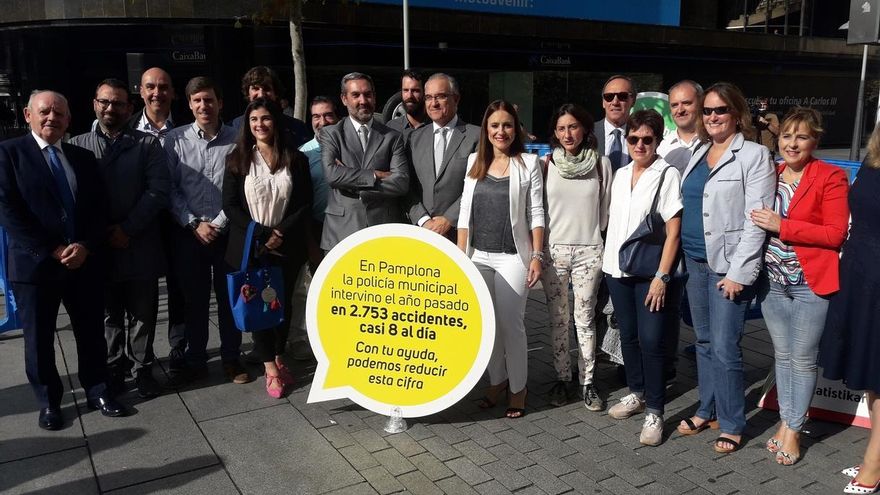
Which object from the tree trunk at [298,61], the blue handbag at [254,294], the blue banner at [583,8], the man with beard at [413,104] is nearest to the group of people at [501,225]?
the blue handbag at [254,294]

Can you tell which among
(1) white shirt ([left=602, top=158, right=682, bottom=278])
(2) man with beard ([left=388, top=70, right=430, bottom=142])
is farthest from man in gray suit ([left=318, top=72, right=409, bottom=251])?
(1) white shirt ([left=602, top=158, right=682, bottom=278])

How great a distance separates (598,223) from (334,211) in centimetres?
180

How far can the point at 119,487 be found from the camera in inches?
147

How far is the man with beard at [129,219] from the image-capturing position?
15.5ft

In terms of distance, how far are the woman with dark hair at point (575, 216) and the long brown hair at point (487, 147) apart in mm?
243

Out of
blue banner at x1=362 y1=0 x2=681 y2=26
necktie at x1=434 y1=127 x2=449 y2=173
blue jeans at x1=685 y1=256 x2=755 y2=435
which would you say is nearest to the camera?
blue jeans at x1=685 y1=256 x2=755 y2=435

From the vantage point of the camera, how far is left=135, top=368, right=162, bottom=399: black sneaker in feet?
16.1

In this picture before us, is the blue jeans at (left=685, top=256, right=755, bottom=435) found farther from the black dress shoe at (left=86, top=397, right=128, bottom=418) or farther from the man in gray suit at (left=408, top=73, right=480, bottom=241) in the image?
the black dress shoe at (left=86, top=397, right=128, bottom=418)

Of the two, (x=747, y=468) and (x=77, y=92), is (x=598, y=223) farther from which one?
(x=77, y=92)

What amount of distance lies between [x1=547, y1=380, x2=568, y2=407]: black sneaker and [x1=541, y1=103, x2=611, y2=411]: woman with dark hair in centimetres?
19

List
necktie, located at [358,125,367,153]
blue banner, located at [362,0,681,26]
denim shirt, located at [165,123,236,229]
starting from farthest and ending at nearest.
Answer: blue banner, located at [362,0,681,26], denim shirt, located at [165,123,236,229], necktie, located at [358,125,367,153]

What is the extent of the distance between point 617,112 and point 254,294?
9.50 ft

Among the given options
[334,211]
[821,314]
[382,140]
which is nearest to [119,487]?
[334,211]

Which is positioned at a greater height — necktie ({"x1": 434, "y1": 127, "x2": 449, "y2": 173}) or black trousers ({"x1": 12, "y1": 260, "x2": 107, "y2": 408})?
necktie ({"x1": 434, "y1": 127, "x2": 449, "y2": 173})
